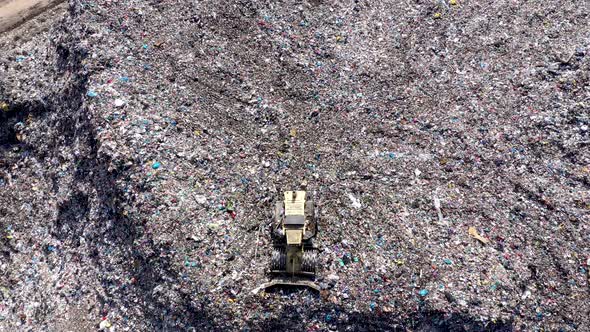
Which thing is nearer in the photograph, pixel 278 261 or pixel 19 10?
pixel 278 261

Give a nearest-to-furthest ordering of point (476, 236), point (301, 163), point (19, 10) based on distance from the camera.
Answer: point (476, 236) → point (301, 163) → point (19, 10)

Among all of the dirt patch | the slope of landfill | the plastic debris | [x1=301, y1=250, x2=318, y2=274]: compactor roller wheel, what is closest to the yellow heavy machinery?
[x1=301, y1=250, x2=318, y2=274]: compactor roller wheel

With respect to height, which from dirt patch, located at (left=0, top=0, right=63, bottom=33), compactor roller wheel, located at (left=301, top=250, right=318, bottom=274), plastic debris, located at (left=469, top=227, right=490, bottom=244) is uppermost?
dirt patch, located at (left=0, top=0, right=63, bottom=33)

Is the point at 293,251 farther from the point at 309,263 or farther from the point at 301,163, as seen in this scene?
the point at 301,163

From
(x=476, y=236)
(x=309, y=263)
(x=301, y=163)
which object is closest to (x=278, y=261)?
(x=309, y=263)

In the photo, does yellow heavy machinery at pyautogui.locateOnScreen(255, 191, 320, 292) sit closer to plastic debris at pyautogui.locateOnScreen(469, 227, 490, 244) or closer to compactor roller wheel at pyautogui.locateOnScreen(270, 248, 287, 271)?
compactor roller wheel at pyautogui.locateOnScreen(270, 248, 287, 271)

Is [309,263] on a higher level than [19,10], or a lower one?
lower
